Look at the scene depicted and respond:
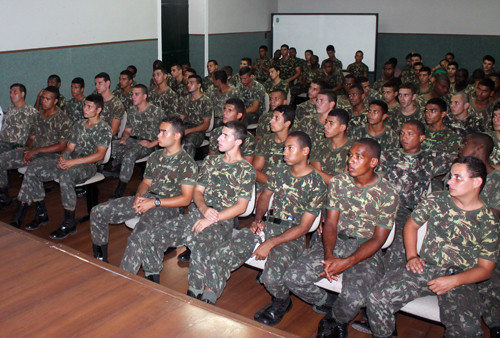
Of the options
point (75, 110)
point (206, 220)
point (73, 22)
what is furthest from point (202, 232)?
point (73, 22)

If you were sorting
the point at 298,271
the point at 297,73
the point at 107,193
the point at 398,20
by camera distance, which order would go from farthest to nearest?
the point at 398,20
the point at 297,73
the point at 107,193
the point at 298,271

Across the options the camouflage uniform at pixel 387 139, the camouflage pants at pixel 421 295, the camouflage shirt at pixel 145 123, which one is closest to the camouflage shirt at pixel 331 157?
the camouflage uniform at pixel 387 139

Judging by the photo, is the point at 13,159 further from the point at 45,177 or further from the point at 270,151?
the point at 270,151

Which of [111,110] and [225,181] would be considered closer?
[225,181]

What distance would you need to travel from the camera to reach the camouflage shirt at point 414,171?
3.57 meters

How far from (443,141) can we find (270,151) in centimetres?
157

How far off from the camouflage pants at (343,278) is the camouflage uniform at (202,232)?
56cm

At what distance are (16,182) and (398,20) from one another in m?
8.65

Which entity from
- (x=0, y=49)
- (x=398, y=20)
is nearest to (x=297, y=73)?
(x=398, y=20)

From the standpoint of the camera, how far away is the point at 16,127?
15.9 ft

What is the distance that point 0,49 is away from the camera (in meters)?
6.21

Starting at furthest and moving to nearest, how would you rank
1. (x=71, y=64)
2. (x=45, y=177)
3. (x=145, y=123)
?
(x=71, y=64) → (x=145, y=123) → (x=45, y=177)

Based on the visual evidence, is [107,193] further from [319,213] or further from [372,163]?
[372,163]

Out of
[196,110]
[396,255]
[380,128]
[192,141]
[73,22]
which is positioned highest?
[73,22]
